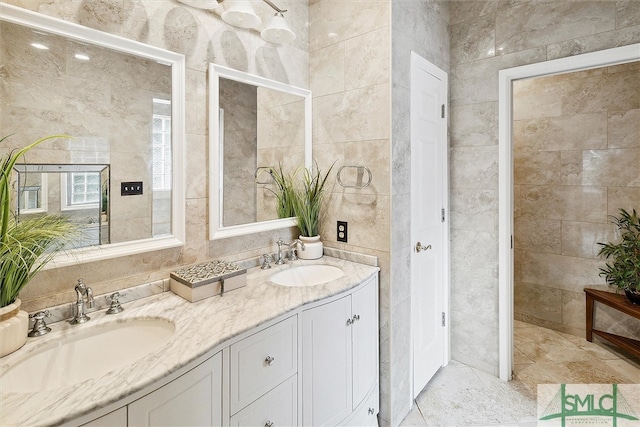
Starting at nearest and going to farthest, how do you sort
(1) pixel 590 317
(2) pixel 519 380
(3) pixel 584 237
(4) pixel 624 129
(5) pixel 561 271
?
(2) pixel 519 380 < (4) pixel 624 129 < (1) pixel 590 317 < (3) pixel 584 237 < (5) pixel 561 271

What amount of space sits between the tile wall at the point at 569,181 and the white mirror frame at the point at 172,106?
9.94 ft

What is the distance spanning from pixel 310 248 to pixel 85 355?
1.21 meters

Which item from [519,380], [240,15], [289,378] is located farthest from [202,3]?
[519,380]

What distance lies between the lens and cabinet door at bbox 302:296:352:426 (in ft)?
4.65

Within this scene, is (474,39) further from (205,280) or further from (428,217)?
(205,280)

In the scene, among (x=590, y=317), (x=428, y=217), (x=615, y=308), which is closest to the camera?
(x=428, y=217)

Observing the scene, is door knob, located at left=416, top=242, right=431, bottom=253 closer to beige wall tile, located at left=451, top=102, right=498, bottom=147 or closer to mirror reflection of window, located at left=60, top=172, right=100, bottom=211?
beige wall tile, located at left=451, top=102, right=498, bottom=147

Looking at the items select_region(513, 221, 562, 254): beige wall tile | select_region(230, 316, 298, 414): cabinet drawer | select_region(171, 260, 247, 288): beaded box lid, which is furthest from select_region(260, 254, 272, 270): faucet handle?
select_region(513, 221, 562, 254): beige wall tile

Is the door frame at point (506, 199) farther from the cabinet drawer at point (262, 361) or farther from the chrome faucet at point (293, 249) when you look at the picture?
the cabinet drawer at point (262, 361)

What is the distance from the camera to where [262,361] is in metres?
1.22

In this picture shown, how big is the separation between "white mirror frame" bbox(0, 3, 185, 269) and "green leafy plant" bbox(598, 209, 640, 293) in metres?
3.06

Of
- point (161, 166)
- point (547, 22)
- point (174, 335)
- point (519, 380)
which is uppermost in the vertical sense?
point (547, 22)

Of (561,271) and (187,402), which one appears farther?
(561,271)

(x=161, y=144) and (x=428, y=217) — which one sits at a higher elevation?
(x=161, y=144)
